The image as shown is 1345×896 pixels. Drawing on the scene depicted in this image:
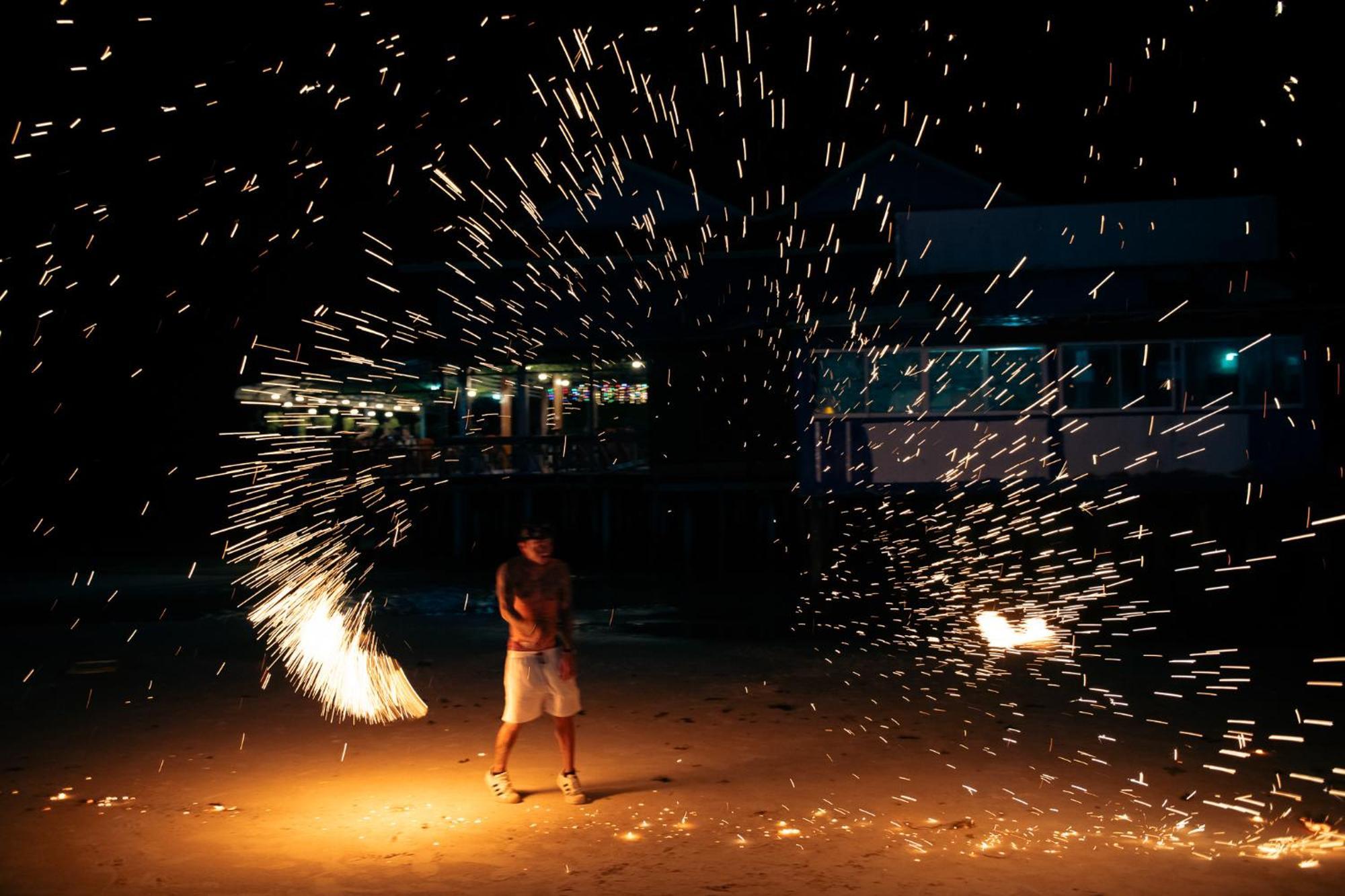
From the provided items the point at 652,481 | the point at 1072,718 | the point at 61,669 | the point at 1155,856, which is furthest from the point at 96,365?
the point at 1155,856

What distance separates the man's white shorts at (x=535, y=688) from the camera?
266 inches

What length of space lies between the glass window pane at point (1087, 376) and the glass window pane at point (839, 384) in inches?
131

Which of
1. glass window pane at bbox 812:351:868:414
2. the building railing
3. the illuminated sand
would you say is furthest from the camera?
the building railing

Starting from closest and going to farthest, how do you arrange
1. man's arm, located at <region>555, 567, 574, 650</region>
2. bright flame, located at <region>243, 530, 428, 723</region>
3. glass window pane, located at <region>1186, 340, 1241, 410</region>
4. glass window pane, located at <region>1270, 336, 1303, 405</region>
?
man's arm, located at <region>555, 567, 574, 650</region>, bright flame, located at <region>243, 530, 428, 723</region>, glass window pane, located at <region>1270, 336, 1303, 405</region>, glass window pane, located at <region>1186, 340, 1241, 410</region>

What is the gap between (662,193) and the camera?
2752 centimetres

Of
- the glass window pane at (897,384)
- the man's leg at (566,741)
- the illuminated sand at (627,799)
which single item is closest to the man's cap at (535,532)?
the man's leg at (566,741)

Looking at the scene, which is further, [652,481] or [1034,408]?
[652,481]

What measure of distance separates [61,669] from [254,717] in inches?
139

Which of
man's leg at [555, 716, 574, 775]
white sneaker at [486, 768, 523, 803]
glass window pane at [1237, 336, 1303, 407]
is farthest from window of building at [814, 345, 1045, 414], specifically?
white sneaker at [486, 768, 523, 803]

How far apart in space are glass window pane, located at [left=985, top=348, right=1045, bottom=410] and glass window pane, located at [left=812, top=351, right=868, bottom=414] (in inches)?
82.8

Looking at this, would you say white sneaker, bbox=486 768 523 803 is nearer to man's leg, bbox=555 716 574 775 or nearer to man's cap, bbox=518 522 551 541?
man's leg, bbox=555 716 574 775

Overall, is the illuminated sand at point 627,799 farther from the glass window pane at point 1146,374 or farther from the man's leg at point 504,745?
the glass window pane at point 1146,374

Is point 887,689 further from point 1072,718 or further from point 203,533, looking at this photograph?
point 203,533

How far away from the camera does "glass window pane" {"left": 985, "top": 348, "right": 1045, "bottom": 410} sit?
65.0 ft
